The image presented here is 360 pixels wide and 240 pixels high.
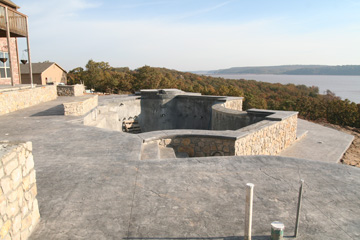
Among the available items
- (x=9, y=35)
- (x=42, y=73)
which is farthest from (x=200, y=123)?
(x=42, y=73)

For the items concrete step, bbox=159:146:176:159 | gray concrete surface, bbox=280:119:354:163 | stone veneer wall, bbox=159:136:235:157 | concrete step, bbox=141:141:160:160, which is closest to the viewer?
concrete step, bbox=141:141:160:160

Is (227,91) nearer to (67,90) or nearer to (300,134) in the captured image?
(300,134)

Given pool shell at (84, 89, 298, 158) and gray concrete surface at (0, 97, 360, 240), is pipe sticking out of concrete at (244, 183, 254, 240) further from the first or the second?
pool shell at (84, 89, 298, 158)

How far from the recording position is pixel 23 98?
36.8ft

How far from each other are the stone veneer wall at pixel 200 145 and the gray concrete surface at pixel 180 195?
1.79 metres

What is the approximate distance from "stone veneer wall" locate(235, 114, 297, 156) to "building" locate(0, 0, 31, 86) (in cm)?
1008

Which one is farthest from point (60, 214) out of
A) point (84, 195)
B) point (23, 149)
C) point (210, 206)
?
point (210, 206)

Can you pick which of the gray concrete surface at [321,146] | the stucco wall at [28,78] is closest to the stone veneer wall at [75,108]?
the gray concrete surface at [321,146]

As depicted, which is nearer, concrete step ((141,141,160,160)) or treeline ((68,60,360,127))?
concrete step ((141,141,160,160))

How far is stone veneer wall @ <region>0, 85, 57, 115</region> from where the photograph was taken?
973cm

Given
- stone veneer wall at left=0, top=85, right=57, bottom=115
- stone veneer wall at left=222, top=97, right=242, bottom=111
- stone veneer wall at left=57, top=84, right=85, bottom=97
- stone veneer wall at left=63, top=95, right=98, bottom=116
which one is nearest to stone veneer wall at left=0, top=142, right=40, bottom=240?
stone veneer wall at left=63, top=95, right=98, bottom=116

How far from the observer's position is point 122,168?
4469 millimetres

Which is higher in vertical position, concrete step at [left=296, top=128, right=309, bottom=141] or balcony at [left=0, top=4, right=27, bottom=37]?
balcony at [left=0, top=4, right=27, bottom=37]

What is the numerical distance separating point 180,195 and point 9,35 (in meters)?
12.0
